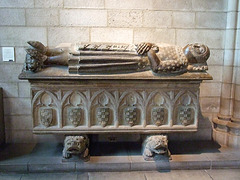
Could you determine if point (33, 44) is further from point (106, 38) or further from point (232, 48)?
point (232, 48)

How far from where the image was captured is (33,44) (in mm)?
2346

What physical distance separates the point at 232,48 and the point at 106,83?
1.68m

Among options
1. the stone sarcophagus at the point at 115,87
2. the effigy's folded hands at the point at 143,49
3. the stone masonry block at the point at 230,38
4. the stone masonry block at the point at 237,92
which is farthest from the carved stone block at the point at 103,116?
the stone masonry block at the point at 230,38

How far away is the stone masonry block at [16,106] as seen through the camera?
3039 millimetres

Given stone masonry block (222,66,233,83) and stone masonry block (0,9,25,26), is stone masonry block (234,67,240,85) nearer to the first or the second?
stone masonry block (222,66,233,83)

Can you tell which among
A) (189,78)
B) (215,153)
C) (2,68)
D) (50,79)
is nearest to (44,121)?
(50,79)

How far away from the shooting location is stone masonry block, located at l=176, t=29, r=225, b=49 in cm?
307

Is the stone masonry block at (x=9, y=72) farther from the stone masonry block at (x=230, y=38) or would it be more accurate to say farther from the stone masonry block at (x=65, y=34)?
the stone masonry block at (x=230, y=38)

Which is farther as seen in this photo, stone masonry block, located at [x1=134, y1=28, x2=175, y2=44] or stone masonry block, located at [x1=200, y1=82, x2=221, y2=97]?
stone masonry block, located at [x1=200, y1=82, x2=221, y2=97]

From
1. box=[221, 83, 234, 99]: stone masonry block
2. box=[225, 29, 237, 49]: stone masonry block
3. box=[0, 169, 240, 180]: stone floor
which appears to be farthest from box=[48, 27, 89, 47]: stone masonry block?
box=[221, 83, 234, 99]: stone masonry block

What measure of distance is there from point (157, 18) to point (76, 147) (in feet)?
5.88

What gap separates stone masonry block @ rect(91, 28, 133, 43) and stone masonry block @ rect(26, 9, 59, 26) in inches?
18.9

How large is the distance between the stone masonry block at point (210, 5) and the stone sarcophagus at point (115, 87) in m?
0.80

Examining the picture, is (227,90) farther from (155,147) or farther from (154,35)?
(155,147)
